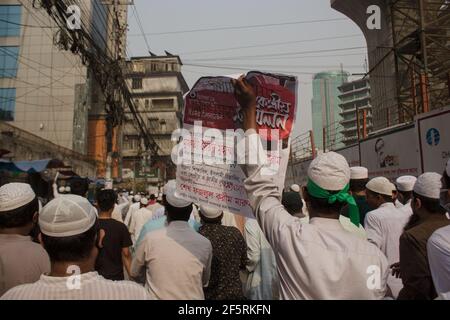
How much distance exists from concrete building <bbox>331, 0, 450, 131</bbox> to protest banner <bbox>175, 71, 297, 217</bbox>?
8.10 metres

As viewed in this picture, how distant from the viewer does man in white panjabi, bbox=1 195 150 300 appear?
151 centimetres

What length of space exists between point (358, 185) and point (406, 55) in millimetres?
16255

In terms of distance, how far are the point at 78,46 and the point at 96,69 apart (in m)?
2.35

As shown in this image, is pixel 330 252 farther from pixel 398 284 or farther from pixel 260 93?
pixel 398 284

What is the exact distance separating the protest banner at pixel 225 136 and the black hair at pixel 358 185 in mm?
2606

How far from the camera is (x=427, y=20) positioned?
15891mm

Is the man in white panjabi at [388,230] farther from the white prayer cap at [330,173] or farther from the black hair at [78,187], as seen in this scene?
the black hair at [78,187]

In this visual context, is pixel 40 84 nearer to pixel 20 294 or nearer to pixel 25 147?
pixel 25 147

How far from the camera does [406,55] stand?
18141 mm

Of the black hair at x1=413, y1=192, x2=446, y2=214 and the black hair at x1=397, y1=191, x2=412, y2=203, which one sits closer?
the black hair at x1=413, y1=192, x2=446, y2=214

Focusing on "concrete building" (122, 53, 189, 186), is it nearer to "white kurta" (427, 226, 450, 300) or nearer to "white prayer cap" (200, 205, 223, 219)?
"white prayer cap" (200, 205, 223, 219)

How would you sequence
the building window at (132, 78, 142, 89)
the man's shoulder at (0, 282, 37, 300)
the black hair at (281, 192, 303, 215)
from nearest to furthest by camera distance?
the man's shoulder at (0, 282, 37, 300) → the black hair at (281, 192, 303, 215) → the building window at (132, 78, 142, 89)

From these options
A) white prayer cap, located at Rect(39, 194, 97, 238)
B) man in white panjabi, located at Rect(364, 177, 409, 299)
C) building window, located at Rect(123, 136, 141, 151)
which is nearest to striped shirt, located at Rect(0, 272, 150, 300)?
white prayer cap, located at Rect(39, 194, 97, 238)

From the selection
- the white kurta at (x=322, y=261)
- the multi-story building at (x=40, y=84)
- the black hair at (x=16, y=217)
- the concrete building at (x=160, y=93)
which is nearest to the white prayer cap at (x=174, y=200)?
the black hair at (x=16, y=217)
